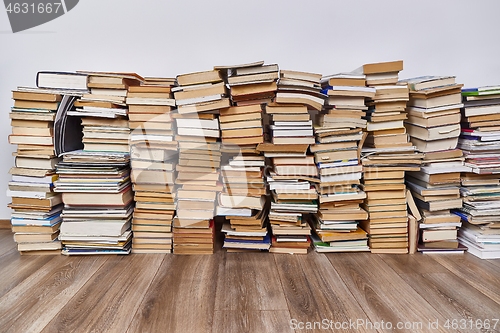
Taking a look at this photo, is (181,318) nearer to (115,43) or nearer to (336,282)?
(336,282)

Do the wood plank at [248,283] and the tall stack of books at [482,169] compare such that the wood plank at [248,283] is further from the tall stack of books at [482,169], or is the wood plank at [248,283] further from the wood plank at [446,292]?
the tall stack of books at [482,169]

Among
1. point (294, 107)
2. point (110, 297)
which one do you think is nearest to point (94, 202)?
point (110, 297)

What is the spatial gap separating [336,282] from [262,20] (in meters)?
1.81

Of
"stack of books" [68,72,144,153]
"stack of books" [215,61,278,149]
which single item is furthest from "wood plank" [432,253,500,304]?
"stack of books" [68,72,144,153]

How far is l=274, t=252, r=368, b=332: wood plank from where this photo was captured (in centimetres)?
147

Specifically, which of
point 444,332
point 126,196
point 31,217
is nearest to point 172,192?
point 126,196

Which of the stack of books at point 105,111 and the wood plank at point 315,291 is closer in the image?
the wood plank at point 315,291

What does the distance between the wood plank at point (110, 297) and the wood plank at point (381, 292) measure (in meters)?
1.01

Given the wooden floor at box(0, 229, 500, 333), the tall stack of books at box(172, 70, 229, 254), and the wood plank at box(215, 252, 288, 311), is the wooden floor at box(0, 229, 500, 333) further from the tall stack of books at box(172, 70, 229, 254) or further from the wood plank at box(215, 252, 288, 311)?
the tall stack of books at box(172, 70, 229, 254)

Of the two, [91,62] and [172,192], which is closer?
[172,192]

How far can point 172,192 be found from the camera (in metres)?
2.13

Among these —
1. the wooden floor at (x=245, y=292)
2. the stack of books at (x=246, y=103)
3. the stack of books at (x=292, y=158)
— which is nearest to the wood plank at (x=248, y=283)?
the wooden floor at (x=245, y=292)

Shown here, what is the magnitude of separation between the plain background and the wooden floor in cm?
135

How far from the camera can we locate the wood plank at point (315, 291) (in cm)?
147
